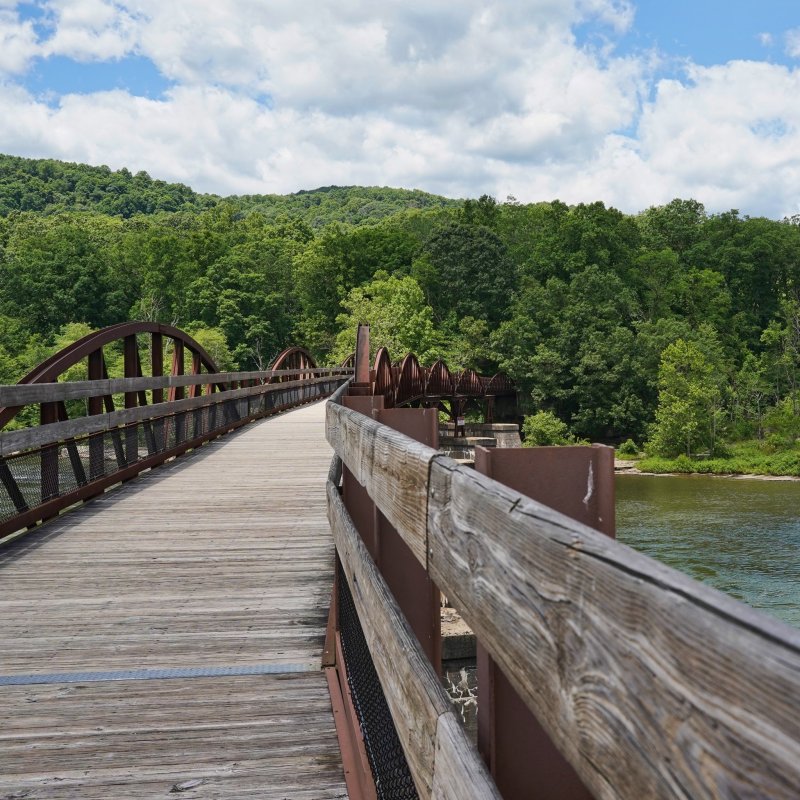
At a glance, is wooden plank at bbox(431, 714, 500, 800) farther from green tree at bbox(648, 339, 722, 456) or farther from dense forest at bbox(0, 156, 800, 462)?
green tree at bbox(648, 339, 722, 456)

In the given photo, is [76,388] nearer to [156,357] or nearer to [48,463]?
[48,463]

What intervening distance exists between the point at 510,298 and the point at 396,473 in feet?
267

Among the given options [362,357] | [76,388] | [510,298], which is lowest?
[76,388]

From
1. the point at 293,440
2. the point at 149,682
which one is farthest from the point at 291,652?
the point at 293,440

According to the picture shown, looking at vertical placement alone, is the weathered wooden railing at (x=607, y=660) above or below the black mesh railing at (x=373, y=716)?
above

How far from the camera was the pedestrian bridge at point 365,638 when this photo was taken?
0.67 metres

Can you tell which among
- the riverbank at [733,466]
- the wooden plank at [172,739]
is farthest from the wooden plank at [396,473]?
the riverbank at [733,466]

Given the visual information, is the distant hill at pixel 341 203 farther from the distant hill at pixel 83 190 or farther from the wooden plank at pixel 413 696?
the wooden plank at pixel 413 696

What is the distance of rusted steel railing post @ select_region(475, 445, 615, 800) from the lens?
1.28 metres

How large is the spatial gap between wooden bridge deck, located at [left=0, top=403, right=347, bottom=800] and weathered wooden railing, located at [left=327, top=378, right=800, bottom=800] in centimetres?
124

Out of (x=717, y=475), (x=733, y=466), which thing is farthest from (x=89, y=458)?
(x=733, y=466)

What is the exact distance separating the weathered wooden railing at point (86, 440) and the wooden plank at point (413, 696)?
4.00m

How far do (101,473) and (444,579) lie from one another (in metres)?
6.61

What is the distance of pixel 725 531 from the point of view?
3859cm
